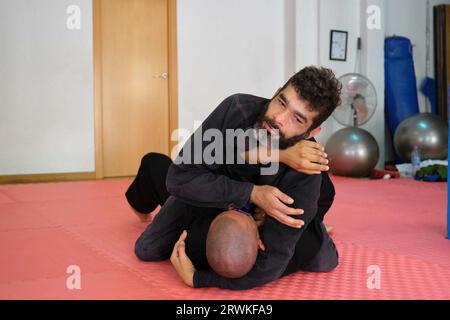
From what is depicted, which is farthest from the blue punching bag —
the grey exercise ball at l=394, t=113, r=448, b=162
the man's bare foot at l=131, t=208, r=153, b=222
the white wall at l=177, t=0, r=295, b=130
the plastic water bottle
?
the man's bare foot at l=131, t=208, r=153, b=222

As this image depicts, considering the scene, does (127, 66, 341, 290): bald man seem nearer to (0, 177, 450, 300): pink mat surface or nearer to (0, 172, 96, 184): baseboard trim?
(0, 177, 450, 300): pink mat surface

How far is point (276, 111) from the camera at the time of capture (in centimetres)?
176

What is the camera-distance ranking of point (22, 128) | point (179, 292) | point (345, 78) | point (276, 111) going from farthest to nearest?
1. point (345, 78)
2. point (22, 128)
3. point (179, 292)
4. point (276, 111)

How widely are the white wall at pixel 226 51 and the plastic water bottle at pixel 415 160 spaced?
1928mm

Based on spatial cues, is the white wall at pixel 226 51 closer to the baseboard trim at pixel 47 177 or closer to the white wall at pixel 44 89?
the white wall at pixel 44 89

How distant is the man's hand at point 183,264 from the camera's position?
6.36 feet

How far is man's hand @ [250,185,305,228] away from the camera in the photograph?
173 cm

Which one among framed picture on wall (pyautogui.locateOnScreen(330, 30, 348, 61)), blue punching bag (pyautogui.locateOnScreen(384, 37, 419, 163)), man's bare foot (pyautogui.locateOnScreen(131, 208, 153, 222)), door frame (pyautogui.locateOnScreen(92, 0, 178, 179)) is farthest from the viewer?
blue punching bag (pyautogui.locateOnScreen(384, 37, 419, 163))

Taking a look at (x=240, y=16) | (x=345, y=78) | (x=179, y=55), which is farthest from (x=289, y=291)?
(x=240, y=16)

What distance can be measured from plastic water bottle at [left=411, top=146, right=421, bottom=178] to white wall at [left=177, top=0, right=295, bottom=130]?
6.33ft

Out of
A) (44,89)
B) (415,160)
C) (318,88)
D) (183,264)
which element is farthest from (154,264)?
(415,160)

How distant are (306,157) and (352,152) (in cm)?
435
